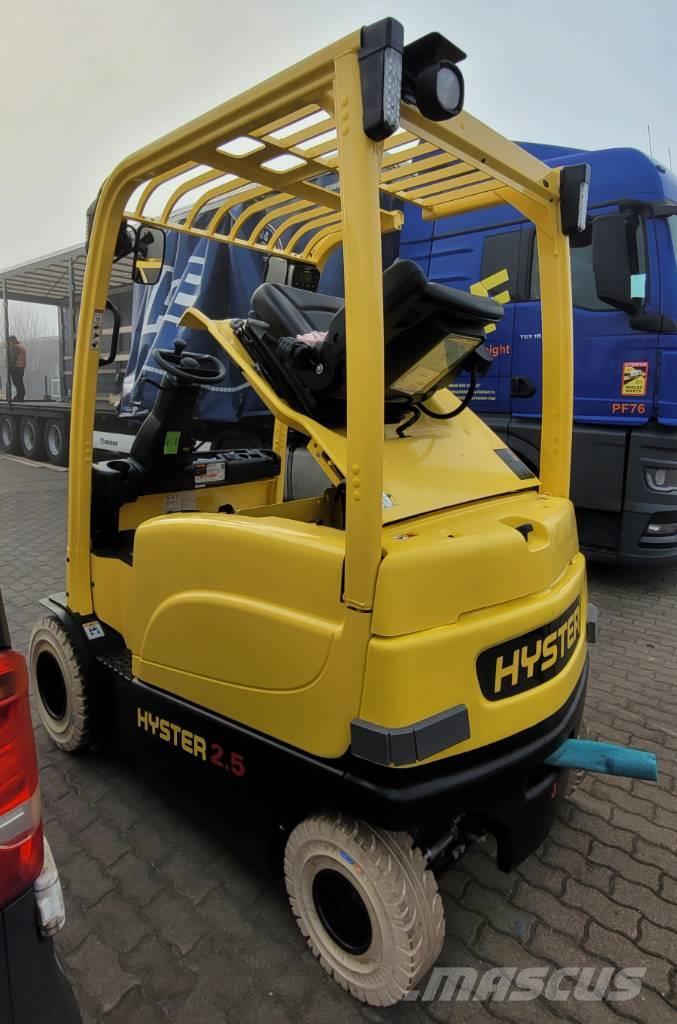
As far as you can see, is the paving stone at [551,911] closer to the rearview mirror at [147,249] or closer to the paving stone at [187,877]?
the paving stone at [187,877]

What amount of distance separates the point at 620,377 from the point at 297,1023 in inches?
169

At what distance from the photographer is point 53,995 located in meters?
1.07

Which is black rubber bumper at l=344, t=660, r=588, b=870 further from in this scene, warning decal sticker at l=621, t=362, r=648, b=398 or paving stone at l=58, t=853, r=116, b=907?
warning decal sticker at l=621, t=362, r=648, b=398

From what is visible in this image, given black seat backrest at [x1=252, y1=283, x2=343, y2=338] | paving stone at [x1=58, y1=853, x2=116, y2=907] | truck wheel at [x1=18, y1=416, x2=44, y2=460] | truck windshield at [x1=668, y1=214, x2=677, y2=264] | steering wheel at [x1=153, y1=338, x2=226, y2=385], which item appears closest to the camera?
paving stone at [x1=58, y1=853, x2=116, y2=907]

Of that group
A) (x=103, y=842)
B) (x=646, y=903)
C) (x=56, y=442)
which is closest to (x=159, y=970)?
(x=103, y=842)

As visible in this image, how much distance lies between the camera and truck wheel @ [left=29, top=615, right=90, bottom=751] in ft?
8.20

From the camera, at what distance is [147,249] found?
2299 mm

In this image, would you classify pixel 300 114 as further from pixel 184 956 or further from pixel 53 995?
pixel 184 956

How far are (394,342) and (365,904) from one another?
1548 mm

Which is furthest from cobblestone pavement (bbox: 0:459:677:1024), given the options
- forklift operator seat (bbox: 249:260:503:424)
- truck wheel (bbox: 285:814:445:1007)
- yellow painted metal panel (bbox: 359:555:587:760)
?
forklift operator seat (bbox: 249:260:503:424)

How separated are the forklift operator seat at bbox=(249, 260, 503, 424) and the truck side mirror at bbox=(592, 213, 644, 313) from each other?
2.67 metres

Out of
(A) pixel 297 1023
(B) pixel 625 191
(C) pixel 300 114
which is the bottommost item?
(A) pixel 297 1023

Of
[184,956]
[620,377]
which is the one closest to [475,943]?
[184,956]

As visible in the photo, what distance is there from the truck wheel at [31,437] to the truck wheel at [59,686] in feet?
34.6
